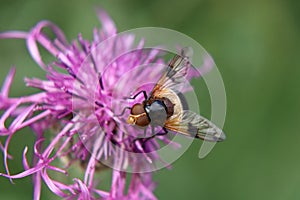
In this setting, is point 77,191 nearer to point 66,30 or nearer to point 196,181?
point 196,181

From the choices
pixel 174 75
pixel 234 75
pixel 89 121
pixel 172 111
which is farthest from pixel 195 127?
pixel 234 75

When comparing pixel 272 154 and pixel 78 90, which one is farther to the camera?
pixel 272 154

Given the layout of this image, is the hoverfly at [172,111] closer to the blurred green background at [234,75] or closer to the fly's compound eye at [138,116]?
the fly's compound eye at [138,116]

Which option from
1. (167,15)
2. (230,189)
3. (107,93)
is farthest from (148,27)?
(107,93)

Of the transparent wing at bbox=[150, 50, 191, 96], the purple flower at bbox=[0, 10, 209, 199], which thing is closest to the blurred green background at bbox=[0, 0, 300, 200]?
the purple flower at bbox=[0, 10, 209, 199]

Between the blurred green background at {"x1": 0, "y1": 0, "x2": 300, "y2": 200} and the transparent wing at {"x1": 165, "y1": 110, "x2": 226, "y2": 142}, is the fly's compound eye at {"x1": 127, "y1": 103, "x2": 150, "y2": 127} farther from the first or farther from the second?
the blurred green background at {"x1": 0, "y1": 0, "x2": 300, "y2": 200}

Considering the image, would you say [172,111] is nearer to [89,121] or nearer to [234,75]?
[89,121]
